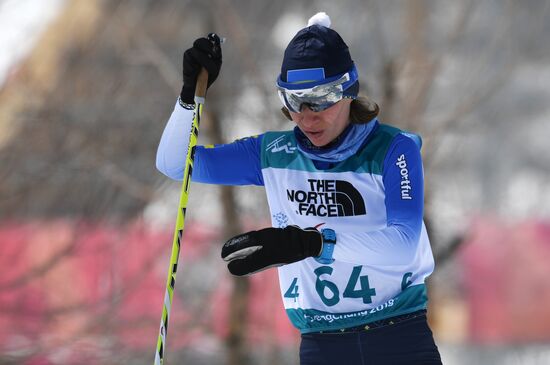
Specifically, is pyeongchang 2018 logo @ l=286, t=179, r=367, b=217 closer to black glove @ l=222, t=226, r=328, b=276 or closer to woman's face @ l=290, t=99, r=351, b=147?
woman's face @ l=290, t=99, r=351, b=147

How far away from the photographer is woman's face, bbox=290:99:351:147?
299 centimetres

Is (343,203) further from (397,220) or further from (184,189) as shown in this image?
(184,189)

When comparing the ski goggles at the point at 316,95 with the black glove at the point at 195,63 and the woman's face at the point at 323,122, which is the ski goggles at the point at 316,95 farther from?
the black glove at the point at 195,63

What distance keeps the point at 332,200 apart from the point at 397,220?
253 millimetres

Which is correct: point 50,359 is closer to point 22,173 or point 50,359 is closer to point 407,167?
point 22,173

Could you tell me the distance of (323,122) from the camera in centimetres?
299

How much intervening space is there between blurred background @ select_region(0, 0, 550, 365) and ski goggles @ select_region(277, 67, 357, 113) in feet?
15.7

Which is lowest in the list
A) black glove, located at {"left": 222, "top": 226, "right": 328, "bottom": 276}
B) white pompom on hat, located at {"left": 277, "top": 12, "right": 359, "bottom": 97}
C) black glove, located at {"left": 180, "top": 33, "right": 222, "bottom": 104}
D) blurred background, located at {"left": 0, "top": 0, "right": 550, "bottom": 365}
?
black glove, located at {"left": 222, "top": 226, "right": 328, "bottom": 276}

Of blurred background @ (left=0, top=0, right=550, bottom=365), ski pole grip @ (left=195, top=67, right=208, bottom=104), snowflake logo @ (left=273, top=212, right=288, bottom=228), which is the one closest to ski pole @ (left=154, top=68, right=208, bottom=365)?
ski pole grip @ (left=195, top=67, right=208, bottom=104)

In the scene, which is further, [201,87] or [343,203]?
[201,87]

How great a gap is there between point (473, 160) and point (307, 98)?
8194mm

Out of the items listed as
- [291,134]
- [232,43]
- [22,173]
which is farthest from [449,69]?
[291,134]

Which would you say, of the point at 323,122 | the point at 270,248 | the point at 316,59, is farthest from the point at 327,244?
the point at 316,59

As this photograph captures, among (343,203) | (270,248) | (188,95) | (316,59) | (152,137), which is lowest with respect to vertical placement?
(270,248)
